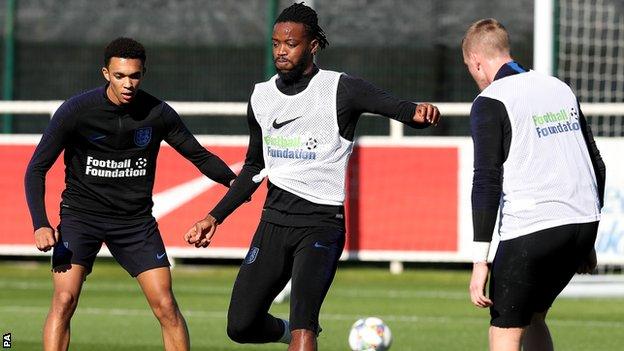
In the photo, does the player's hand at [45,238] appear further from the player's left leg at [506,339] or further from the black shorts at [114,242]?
the player's left leg at [506,339]

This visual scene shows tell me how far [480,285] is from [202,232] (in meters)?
1.87

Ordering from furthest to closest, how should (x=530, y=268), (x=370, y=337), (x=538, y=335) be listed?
(x=370, y=337), (x=538, y=335), (x=530, y=268)

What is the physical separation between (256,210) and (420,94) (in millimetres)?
2842

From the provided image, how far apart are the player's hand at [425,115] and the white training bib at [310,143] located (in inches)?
16.8

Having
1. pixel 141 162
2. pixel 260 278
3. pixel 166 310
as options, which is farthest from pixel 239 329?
pixel 141 162

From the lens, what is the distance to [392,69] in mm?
17594

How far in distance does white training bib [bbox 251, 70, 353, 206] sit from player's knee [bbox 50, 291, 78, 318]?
148 centimetres

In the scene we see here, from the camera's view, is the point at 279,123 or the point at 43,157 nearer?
the point at 279,123

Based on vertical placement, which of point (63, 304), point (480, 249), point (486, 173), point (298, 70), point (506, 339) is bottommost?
point (63, 304)

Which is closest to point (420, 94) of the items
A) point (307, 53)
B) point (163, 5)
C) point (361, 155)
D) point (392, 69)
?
point (392, 69)

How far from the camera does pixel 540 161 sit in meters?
7.02

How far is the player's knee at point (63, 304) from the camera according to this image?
8.60 m
